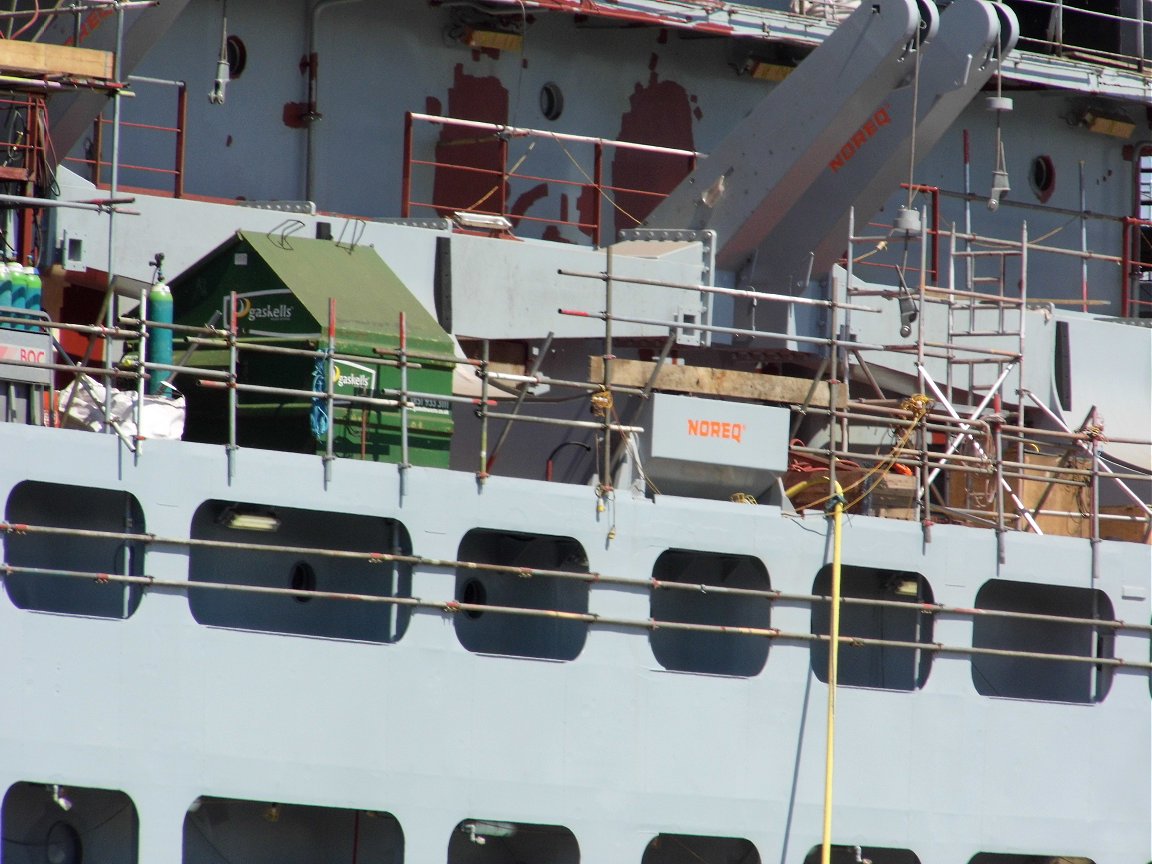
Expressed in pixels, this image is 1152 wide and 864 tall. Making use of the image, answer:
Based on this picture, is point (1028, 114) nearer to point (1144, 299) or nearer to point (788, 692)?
point (1144, 299)

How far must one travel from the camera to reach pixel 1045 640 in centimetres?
1556

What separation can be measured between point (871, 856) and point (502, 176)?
6750mm

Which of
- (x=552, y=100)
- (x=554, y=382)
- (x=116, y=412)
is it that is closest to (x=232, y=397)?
(x=116, y=412)

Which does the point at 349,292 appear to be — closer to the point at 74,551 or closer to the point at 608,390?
the point at 608,390

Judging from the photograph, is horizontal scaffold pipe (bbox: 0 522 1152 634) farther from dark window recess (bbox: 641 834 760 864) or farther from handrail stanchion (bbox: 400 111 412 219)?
handrail stanchion (bbox: 400 111 412 219)

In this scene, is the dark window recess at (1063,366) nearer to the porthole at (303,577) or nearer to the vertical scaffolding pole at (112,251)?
the porthole at (303,577)

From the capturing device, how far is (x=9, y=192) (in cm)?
1405

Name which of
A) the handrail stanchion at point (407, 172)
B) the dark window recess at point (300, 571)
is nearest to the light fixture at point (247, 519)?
the dark window recess at point (300, 571)

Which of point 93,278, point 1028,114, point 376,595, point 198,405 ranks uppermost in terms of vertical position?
point 1028,114

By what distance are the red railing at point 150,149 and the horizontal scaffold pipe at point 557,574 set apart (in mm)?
4342

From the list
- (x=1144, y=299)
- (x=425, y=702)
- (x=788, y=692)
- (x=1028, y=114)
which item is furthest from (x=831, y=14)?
(x=425, y=702)

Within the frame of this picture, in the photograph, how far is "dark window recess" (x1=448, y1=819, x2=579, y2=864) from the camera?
532 inches

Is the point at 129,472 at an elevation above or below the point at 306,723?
above

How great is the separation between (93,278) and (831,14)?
9124 millimetres
